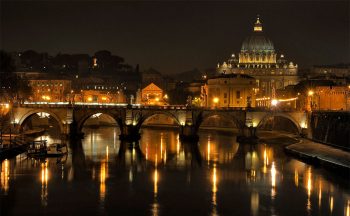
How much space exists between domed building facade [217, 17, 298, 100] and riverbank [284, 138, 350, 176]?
243ft

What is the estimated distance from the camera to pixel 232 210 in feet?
99.7

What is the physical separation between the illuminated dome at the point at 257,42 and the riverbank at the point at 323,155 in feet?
303

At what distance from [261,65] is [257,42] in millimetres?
7895

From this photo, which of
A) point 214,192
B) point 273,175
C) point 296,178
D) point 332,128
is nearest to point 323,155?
point 273,175

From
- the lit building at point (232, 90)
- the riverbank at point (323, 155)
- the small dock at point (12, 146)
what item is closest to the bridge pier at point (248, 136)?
the riverbank at point (323, 155)

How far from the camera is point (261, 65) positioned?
141m

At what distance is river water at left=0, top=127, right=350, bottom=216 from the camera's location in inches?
1216

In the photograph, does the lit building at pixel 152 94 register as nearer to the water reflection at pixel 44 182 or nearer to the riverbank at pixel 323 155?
the riverbank at pixel 323 155

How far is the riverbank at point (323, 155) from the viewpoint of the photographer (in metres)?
40.7

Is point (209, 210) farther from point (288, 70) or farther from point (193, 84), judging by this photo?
point (288, 70)

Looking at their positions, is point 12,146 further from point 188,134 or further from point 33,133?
→ point 188,134

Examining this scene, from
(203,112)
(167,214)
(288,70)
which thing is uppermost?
(288,70)

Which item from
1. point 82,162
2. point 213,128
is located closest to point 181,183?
point 82,162

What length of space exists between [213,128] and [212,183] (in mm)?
48108
